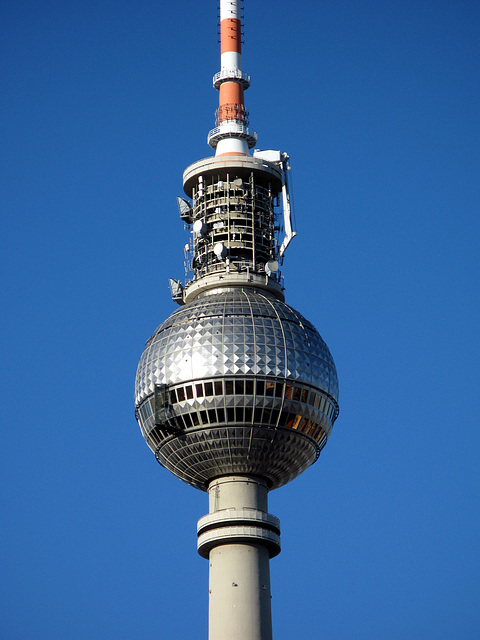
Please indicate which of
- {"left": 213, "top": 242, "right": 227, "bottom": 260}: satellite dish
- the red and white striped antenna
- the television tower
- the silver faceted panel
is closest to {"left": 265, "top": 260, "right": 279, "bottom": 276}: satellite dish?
the television tower

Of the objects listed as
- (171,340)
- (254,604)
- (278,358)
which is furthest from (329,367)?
(254,604)

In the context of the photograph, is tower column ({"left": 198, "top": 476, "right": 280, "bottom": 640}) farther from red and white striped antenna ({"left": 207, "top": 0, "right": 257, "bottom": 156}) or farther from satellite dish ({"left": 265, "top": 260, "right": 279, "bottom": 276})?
red and white striped antenna ({"left": 207, "top": 0, "right": 257, "bottom": 156})

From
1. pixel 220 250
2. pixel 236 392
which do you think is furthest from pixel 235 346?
A: pixel 220 250

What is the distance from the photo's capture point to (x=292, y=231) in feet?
365

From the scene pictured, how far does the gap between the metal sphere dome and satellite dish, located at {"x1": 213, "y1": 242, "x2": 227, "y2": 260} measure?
4.30 metres

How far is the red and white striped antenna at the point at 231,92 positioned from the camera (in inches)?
4535

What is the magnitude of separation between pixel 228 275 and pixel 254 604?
26656 mm

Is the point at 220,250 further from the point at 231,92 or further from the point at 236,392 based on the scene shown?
the point at 231,92

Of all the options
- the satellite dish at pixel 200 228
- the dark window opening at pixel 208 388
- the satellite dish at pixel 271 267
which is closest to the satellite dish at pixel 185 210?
the satellite dish at pixel 200 228

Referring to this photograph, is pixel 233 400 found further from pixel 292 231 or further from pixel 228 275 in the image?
pixel 292 231

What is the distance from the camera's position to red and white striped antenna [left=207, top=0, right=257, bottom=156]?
115m

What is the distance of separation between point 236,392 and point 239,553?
12.1m

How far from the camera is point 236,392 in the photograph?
96.2 metres

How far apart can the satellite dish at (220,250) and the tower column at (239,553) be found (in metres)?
18.4
